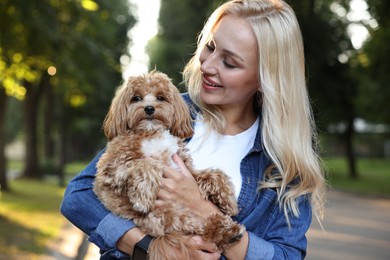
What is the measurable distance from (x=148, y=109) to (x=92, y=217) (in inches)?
26.1

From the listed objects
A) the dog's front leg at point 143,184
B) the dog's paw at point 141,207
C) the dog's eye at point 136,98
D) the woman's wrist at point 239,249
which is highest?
the dog's eye at point 136,98

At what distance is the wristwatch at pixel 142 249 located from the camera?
9.34 ft

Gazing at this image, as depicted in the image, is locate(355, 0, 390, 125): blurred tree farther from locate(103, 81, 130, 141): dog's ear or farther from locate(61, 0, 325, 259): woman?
locate(103, 81, 130, 141): dog's ear

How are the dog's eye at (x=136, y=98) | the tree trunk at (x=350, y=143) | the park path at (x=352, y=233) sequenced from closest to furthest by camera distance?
the dog's eye at (x=136, y=98) < the park path at (x=352, y=233) < the tree trunk at (x=350, y=143)

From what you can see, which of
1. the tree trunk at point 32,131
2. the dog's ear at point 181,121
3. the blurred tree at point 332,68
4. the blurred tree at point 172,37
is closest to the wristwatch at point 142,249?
the dog's ear at point 181,121

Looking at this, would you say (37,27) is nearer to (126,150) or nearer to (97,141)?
(126,150)

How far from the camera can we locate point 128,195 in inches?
118

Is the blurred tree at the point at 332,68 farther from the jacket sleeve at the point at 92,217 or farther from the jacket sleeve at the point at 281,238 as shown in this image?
the jacket sleeve at the point at 92,217

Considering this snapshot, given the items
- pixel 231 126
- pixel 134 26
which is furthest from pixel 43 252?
pixel 134 26

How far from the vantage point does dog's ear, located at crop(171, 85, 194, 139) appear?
3.26 meters

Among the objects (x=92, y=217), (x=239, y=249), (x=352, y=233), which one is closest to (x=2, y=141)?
(x=352, y=233)

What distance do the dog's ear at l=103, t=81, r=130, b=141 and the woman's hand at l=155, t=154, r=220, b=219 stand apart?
395 millimetres

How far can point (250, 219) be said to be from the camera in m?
3.09

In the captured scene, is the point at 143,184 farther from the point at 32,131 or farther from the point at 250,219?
the point at 32,131
